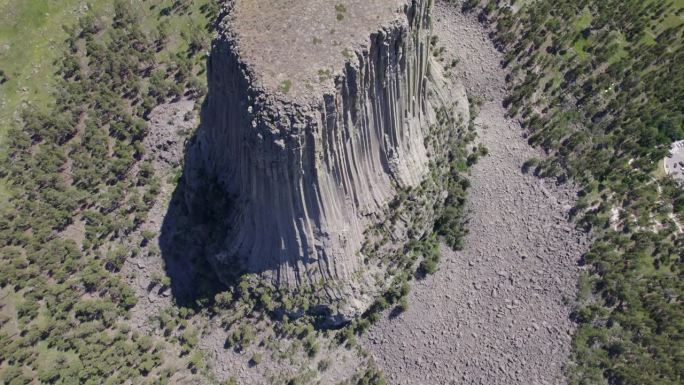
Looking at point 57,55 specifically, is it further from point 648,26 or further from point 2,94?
point 648,26

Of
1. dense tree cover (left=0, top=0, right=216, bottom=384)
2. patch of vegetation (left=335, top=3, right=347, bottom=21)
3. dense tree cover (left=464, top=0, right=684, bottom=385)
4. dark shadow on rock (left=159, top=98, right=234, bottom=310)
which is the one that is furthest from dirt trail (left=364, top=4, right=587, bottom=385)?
patch of vegetation (left=335, top=3, right=347, bottom=21)

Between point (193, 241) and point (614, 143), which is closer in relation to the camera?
point (193, 241)

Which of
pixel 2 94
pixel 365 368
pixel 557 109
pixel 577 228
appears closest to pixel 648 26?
pixel 557 109

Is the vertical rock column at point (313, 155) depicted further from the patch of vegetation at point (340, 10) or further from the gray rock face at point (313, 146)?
the patch of vegetation at point (340, 10)

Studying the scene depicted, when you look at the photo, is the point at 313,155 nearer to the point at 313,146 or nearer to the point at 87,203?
the point at 313,146

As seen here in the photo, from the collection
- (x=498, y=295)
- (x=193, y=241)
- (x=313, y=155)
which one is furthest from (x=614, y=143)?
(x=193, y=241)

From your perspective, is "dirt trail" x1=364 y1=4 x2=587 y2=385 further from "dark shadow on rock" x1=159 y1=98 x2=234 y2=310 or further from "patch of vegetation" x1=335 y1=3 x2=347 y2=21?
"patch of vegetation" x1=335 y1=3 x2=347 y2=21

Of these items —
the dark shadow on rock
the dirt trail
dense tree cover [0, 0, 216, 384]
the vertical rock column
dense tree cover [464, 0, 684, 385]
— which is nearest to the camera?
the vertical rock column
